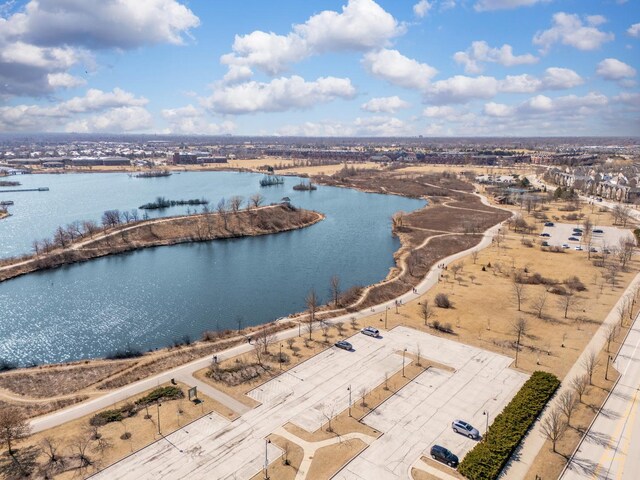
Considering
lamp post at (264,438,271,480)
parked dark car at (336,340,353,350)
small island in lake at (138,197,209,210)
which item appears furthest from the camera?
small island in lake at (138,197,209,210)

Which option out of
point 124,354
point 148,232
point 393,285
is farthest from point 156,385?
point 148,232

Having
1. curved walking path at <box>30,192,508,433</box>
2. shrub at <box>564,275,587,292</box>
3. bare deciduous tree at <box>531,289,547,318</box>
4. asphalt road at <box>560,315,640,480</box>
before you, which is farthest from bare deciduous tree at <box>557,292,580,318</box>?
curved walking path at <box>30,192,508,433</box>

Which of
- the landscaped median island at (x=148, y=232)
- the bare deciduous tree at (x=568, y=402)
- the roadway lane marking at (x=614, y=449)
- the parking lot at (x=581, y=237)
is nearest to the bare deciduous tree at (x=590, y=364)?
the bare deciduous tree at (x=568, y=402)

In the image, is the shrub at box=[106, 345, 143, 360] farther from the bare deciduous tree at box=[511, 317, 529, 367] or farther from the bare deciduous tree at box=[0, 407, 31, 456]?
the bare deciduous tree at box=[511, 317, 529, 367]

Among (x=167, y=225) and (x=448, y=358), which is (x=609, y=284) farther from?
(x=167, y=225)

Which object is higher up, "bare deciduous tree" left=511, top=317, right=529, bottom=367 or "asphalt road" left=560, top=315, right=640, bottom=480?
"bare deciduous tree" left=511, top=317, right=529, bottom=367

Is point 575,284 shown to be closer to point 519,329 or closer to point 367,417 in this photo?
point 519,329

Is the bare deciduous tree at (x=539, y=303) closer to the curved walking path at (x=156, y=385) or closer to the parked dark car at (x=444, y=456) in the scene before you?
the curved walking path at (x=156, y=385)
